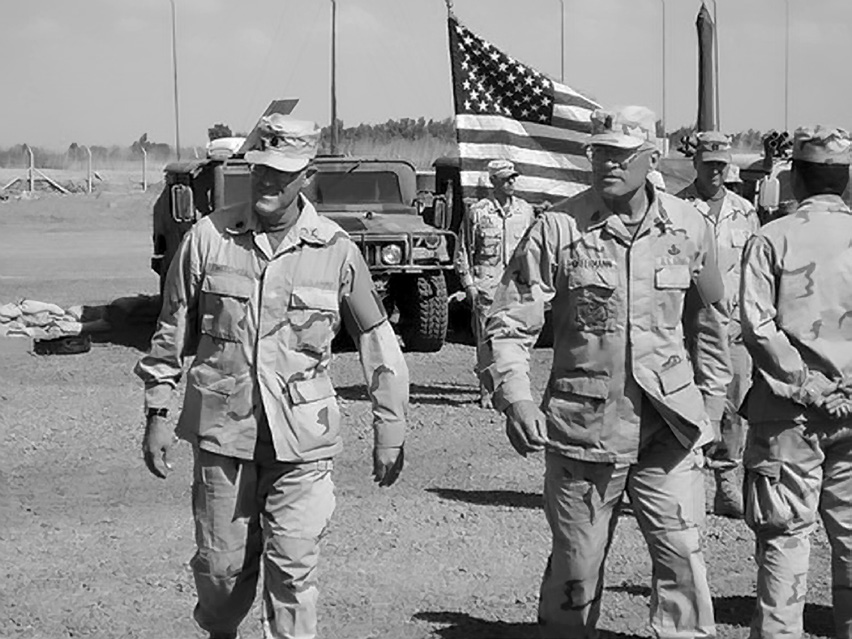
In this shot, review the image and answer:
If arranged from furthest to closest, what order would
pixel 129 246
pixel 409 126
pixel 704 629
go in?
pixel 409 126 < pixel 129 246 < pixel 704 629

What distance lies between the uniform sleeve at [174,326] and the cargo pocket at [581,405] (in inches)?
45.5

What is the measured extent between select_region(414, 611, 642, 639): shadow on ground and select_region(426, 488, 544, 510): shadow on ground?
6.82 feet

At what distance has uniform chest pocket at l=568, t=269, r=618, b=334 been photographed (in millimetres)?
4758

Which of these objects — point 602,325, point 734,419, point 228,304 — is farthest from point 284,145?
point 734,419

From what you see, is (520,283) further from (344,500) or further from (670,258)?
(344,500)

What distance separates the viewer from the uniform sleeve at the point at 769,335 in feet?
16.0

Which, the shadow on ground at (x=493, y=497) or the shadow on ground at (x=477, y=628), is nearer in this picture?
the shadow on ground at (x=477, y=628)

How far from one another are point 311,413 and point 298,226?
57cm

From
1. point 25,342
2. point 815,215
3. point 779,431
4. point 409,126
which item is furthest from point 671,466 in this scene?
point 409,126

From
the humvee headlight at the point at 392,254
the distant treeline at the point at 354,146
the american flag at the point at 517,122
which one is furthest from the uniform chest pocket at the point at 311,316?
the distant treeline at the point at 354,146

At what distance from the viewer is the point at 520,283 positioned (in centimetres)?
484

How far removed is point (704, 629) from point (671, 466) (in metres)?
0.49

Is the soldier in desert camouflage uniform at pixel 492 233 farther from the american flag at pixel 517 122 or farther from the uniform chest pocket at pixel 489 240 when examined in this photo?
the american flag at pixel 517 122

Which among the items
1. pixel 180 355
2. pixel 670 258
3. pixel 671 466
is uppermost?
pixel 670 258
